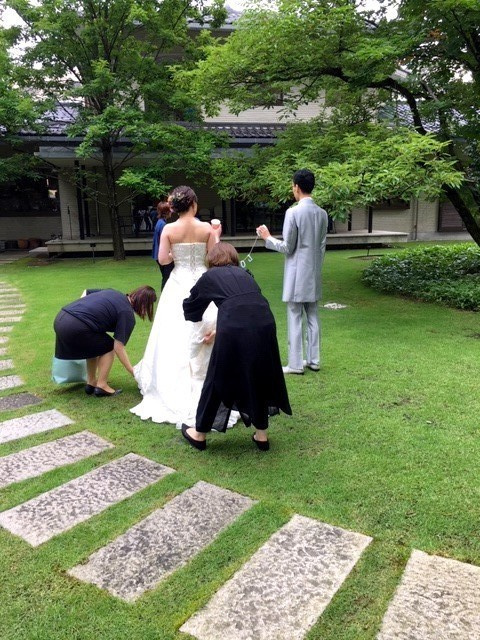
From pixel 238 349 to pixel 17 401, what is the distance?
7.31 feet

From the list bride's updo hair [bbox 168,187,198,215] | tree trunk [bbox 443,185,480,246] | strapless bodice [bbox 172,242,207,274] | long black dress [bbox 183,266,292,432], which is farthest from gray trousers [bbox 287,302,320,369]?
tree trunk [bbox 443,185,480,246]

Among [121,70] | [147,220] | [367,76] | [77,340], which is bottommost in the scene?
[77,340]

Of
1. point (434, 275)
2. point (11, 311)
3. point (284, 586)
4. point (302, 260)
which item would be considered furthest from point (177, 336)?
point (434, 275)

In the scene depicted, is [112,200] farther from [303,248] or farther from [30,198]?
[303,248]

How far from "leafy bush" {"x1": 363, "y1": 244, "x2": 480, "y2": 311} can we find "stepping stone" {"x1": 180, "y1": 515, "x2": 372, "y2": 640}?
564 cm

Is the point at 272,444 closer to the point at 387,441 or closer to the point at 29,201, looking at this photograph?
the point at 387,441

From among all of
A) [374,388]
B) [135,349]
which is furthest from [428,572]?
[135,349]

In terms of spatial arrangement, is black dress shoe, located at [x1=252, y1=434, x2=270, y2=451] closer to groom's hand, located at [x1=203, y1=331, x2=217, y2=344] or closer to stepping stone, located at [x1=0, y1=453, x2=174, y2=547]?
stepping stone, located at [x1=0, y1=453, x2=174, y2=547]

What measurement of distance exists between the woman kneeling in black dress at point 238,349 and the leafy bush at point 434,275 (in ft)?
16.7

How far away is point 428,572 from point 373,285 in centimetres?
715

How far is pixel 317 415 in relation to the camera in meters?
3.57

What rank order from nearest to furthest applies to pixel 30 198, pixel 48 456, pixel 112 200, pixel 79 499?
pixel 79 499
pixel 48 456
pixel 112 200
pixel 30 198

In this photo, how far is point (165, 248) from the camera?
370 cm

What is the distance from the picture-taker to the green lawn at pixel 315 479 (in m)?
1.83
